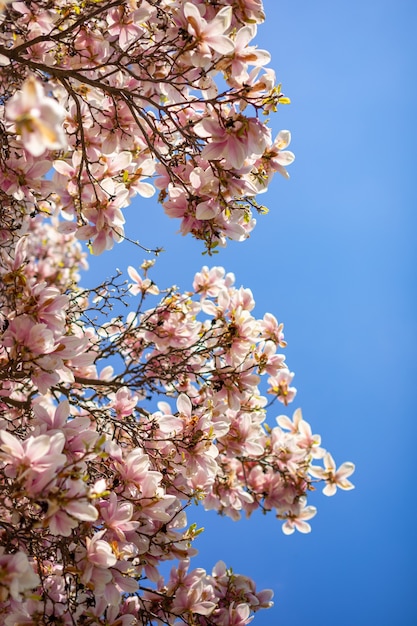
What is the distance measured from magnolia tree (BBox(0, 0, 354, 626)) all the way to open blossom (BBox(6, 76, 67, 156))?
3.61 ft

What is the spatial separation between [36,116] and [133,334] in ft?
8.95

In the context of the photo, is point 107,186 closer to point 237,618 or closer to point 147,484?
point 147,484

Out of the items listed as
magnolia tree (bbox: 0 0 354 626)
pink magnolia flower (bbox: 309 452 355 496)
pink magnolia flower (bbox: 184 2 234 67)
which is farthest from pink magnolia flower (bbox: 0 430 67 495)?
pink magnolia flower (bbox: 309 452 355 496)

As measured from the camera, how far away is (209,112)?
2.76 m

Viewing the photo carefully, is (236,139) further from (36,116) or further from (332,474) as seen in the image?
(332,474)

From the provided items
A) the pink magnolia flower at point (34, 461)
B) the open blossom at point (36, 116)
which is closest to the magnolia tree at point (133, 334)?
the pink magnolia flower at point (34, 461)

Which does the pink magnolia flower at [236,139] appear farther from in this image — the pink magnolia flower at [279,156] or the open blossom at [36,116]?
the open blossom at [36,116]

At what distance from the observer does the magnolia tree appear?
230cm

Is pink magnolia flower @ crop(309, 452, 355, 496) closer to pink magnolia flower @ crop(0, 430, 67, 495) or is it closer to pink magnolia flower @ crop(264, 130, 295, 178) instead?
pink magnolia flower @ crop(264, 130, 295, 178)

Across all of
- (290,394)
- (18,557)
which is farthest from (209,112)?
(290,394)

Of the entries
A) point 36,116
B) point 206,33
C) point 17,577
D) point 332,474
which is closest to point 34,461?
point 17,577

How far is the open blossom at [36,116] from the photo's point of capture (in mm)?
1245

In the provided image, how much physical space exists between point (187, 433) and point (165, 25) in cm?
230

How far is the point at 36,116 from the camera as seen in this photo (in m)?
1.26
